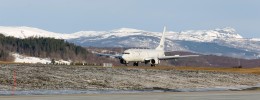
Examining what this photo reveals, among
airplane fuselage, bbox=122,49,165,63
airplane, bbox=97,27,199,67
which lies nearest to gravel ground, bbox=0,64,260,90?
airplane fuselage, bbox=122,49,165,63

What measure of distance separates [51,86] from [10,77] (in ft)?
23.2

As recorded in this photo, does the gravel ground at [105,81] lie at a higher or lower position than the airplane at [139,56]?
lower

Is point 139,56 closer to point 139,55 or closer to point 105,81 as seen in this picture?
point 139,55

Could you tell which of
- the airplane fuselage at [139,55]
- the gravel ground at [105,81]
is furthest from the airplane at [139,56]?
the gravel ground at [105,81]

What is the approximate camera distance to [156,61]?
12238 centimetres

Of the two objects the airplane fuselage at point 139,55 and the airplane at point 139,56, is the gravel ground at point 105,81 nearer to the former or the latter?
the airplane fuselage at point 139,55

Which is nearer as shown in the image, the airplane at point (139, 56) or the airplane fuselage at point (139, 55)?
the airplane fuselage at point (139, 55)

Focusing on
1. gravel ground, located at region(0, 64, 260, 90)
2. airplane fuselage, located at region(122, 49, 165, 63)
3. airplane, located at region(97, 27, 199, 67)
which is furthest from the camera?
airplane, located at region(97, 27, 199, 67)

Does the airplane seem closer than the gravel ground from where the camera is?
No

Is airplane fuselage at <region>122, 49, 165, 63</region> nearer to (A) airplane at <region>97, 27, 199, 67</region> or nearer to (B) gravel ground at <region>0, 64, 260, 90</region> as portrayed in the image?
(A) airplane at <region>97, 27, 199, 67</region>

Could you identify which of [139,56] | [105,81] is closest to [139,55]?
[139,56]

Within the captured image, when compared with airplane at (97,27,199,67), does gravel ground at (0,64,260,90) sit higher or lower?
lower

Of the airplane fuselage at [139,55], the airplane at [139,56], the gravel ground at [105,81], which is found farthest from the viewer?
the airplane at [139,56]

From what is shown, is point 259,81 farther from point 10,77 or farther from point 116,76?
point 10,77
